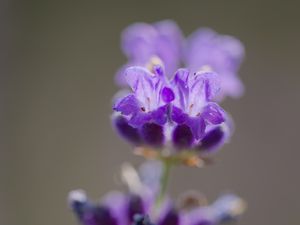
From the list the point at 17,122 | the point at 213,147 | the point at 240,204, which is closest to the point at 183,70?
the point at 213,147

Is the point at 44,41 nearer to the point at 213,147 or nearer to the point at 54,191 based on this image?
the point at 54,191

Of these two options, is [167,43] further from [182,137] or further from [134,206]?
[134,206]

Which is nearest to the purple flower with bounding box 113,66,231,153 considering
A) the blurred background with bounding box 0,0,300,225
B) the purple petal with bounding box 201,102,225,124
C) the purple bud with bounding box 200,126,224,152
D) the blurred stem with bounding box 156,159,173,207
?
the purple petal with bounding box 201,102,225,124

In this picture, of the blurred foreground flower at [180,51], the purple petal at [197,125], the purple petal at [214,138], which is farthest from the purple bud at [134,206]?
the blurred foreground flower at [180,51]

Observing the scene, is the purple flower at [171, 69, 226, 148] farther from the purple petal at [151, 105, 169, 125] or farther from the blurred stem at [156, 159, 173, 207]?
the blurred stem at [156, 159, 173, 207]

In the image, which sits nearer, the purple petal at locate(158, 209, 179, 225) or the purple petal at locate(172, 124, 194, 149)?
the purple petal at locate(172, 124, 194, 149)

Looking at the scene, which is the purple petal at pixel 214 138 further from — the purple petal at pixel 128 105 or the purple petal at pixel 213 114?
the purple petal at pixel 128 105
